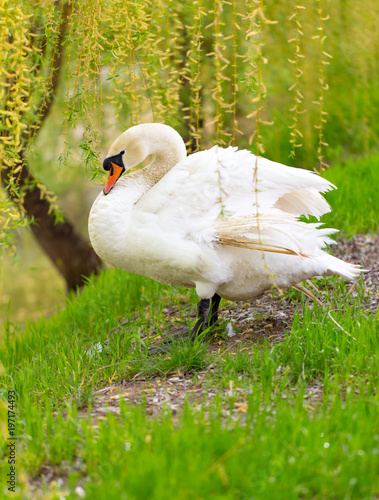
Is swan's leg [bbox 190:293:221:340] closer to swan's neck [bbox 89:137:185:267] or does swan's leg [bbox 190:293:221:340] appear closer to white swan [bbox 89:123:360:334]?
white swan [bbox 89:123:360:334]

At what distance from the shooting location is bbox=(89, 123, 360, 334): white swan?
10.9ft

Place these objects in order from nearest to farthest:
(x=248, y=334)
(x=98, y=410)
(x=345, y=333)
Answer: (x=98, y=410), (x=345, y=333), (x=248, y=334)

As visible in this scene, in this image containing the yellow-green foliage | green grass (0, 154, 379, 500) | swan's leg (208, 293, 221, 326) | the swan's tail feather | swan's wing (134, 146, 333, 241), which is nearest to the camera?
green grass (0, 154, 379, 500)

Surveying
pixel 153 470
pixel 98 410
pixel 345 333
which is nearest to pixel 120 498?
pixel 153 470

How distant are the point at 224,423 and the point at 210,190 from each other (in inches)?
52.8

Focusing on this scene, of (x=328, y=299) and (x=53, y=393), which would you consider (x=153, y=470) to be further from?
(x=328, y=299)

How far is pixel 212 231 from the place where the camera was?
3.34 m

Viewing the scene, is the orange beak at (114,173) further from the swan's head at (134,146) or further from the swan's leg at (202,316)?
the swan's leg at (202,316)

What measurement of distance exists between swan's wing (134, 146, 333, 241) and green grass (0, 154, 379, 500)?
651 millimetres

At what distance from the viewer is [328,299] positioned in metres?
3.99

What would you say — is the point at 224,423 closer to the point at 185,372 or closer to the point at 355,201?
the point at 185,372

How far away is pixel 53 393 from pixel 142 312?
1.26m

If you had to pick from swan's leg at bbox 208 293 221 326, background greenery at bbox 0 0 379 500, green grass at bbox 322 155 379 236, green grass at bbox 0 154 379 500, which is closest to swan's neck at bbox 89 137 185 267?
background greenery at bbox 0 0 379 500

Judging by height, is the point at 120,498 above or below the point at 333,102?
below
